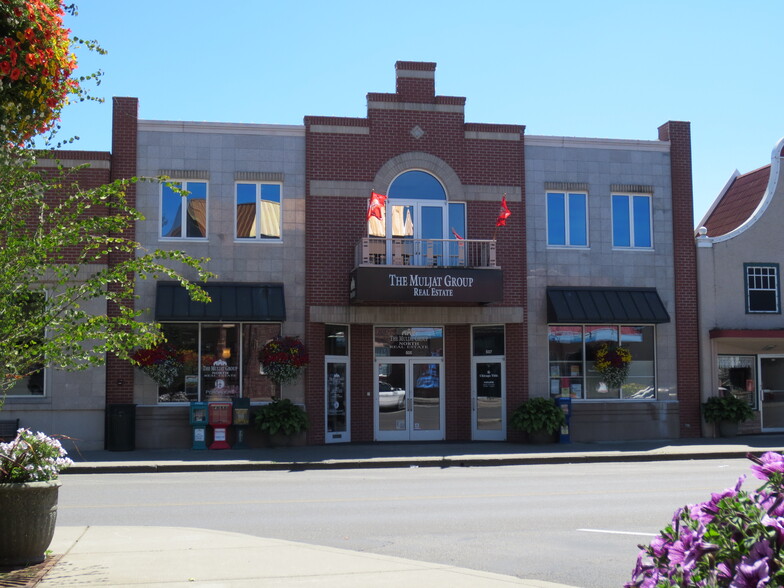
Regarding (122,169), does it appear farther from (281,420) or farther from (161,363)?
(281,420)

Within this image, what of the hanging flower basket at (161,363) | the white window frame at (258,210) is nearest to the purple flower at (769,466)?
the hanging flower basket at (161,363)

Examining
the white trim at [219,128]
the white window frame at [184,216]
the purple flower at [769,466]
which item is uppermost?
the white trim at [219,128]

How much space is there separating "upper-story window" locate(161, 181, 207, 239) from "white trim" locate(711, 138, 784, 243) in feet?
44.9

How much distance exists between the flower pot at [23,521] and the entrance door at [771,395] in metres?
21.2

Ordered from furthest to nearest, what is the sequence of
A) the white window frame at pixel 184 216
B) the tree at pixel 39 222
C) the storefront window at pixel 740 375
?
the storefront window at pixel 740 375 < the white window frame at pixel 184 216 < the tree at pixel 39 222

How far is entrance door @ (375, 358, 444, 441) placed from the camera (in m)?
22.8

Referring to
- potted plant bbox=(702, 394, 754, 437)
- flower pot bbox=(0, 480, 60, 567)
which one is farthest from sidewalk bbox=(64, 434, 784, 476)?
flower pot bbox=(0, 480, 60, 567)

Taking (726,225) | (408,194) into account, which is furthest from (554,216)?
(726,225)

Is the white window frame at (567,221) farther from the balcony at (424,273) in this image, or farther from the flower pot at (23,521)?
the flower pot at (23,521)

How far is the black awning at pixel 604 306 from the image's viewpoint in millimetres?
22641

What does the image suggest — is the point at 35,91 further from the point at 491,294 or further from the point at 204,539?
the point at 491,294

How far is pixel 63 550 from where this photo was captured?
8.71 meters

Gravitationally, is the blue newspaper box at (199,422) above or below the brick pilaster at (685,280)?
below

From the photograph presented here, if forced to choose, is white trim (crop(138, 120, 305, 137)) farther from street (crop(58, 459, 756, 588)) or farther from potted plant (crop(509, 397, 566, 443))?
potted plant (crop(509, 397, 566, 443))
